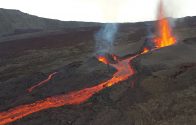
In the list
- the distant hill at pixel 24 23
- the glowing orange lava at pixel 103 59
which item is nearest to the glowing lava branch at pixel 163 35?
the glowing orange lava at pixel 103 59

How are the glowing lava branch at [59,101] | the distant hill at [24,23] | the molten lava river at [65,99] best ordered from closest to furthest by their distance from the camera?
the glowing lava branch at [59,101] < the molten lava river at [65,99] < the distant hill at [24,23]

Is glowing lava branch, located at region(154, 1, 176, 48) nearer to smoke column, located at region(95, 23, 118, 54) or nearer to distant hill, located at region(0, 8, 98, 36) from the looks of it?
smoke column, located at region(95, 23, 118, 54)

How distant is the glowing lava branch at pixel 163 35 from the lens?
33031mm

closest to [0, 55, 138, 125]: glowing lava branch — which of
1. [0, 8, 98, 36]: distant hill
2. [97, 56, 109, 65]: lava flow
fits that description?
[97, 56, 109, 65]: lava flow

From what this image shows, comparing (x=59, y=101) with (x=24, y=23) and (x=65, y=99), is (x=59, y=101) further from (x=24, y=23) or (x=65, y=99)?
(x=24, y=23)

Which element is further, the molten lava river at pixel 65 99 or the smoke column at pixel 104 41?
the smoke column at pixel 104 41

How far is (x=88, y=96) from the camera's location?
2181cm

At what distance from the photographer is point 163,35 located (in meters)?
35.9

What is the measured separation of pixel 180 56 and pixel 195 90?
22.1ft

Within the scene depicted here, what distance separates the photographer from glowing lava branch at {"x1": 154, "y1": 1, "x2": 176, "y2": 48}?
33031 millimetres

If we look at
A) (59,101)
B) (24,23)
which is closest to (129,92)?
(59,101)

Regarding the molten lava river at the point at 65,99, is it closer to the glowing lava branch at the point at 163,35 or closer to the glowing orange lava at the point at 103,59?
→ the glowing orange lava at the point at 103,59

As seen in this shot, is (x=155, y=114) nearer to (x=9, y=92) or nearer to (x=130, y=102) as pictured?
(x=130, y=102)

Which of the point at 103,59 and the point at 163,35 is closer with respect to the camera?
the point at 103,59
